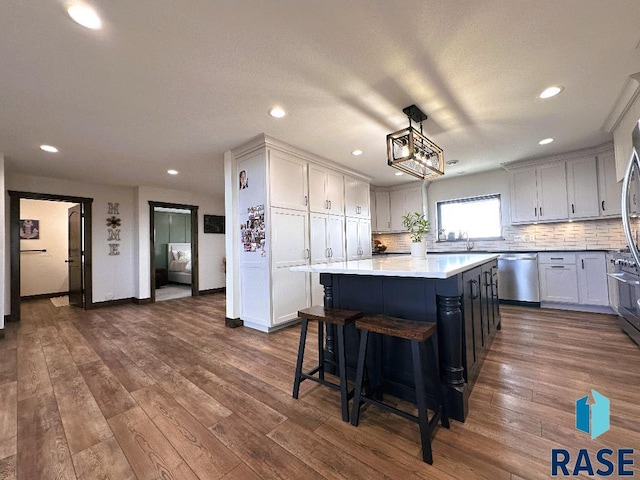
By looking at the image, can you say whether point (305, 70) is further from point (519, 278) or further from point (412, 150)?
point (519, 278)

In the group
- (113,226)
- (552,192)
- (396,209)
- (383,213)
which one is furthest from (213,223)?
(552,192)

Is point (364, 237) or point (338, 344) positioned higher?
point (364, 237)

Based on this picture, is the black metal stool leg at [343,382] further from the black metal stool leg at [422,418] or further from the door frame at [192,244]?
the door frame at [192,244]

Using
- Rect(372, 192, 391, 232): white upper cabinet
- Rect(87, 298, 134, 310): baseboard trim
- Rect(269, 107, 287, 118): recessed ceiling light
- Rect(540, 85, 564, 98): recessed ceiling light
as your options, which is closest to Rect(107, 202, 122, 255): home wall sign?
Rect(87, 298, 134, 310): baseboard trim

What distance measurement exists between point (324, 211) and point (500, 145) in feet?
8.77

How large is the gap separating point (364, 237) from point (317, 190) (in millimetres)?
1545

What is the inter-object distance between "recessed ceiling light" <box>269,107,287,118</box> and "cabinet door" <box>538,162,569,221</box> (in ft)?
14.2

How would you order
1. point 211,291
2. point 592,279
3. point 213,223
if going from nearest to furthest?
point 592,279
point 211,291
point 213,223

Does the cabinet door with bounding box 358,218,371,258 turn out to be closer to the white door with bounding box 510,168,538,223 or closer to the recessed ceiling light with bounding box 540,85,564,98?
the white door with bounding box 510,168,538,223

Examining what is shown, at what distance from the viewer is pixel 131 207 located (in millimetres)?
5707

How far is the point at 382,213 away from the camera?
20.8ft

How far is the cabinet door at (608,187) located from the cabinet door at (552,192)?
392 mm

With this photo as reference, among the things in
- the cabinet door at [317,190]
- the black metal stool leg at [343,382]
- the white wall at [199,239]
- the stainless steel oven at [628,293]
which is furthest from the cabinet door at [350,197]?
the white wall at [199,239]

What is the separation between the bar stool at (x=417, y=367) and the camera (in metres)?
1.33
